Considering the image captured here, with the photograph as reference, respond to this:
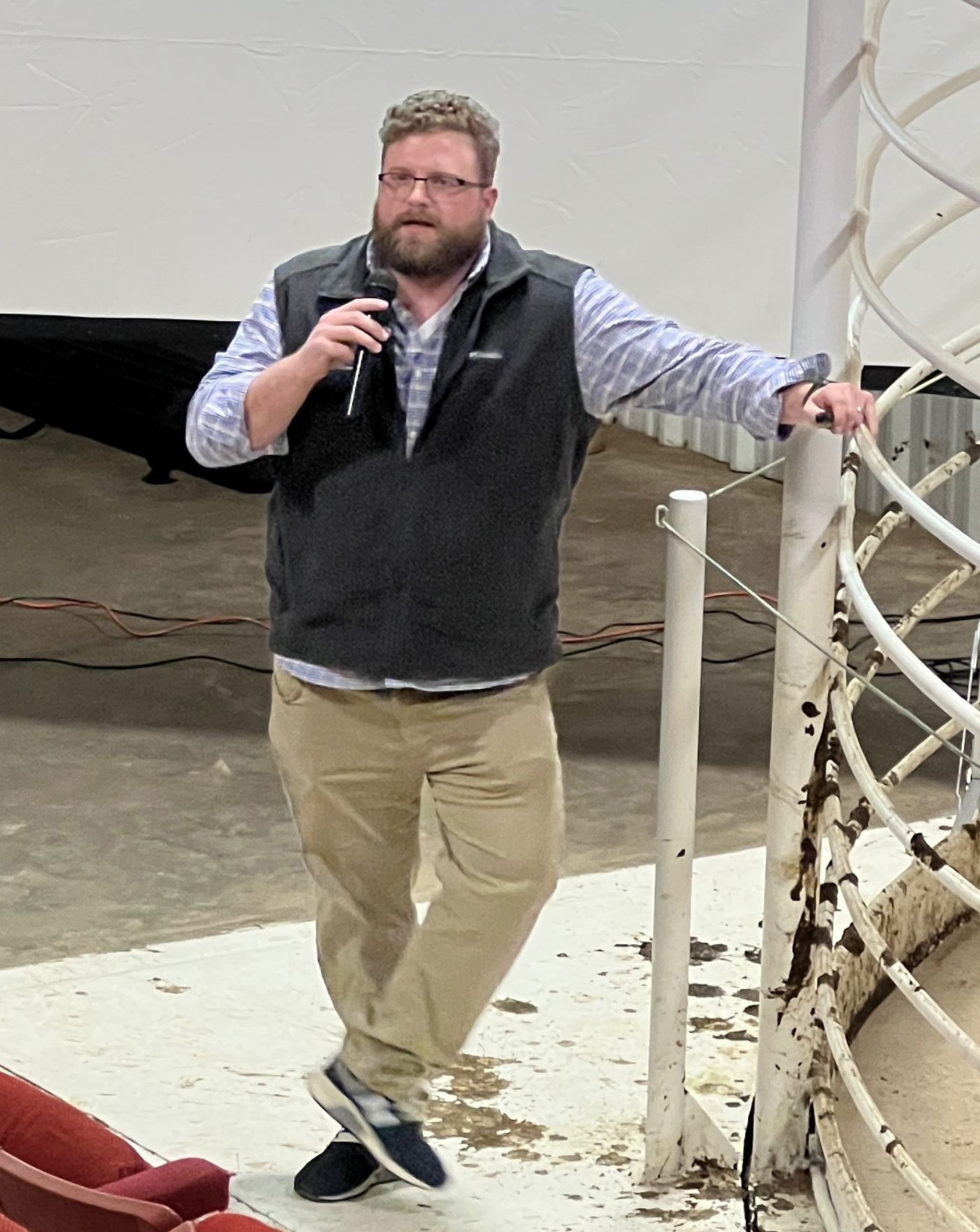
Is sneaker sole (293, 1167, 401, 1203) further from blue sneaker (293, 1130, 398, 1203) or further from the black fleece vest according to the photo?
the black fleece vest

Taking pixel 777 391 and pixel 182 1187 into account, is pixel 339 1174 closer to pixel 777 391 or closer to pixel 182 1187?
pixel 182 1187

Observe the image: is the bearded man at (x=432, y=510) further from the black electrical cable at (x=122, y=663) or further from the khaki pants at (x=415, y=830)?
the black electrical cable at (x=122, y=663)

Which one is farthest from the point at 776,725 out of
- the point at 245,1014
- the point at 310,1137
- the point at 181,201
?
the point at 181,201

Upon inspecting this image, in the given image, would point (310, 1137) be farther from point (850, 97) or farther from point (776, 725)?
point (850, 97)

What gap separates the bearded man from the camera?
6.06 ft

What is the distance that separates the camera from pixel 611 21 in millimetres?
2920

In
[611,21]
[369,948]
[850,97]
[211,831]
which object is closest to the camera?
[850,97]

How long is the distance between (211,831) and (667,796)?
178 centimetres

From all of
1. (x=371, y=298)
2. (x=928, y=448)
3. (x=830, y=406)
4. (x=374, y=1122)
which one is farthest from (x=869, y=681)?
(x=928, y=448)

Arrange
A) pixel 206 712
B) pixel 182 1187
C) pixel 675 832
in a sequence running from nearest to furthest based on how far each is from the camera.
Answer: pixel 182 1187
pixel 675 832
pixel 206 712

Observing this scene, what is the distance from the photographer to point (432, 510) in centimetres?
190

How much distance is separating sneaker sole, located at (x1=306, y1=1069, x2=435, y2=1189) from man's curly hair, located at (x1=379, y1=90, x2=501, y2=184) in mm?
1087

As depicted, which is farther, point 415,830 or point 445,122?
point 415,830

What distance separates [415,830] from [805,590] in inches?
21.5
